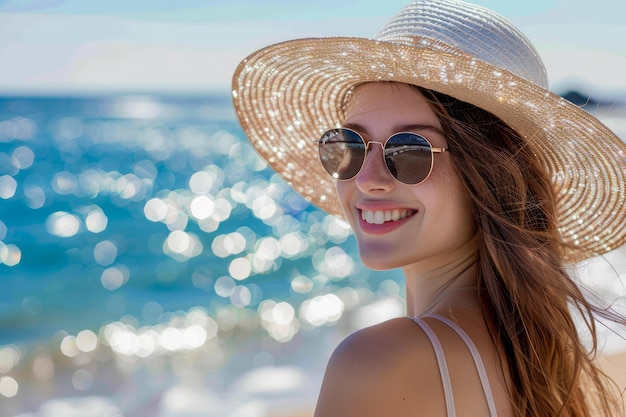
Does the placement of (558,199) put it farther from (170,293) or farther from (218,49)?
(218,49)

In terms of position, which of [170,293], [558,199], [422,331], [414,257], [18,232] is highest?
[18,232]

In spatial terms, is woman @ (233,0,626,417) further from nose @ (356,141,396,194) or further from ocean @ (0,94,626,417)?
ocean @ (0,94,626,417)

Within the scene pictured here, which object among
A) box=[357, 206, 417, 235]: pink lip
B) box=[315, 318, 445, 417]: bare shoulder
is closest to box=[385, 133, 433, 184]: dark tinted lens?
box=[357, 206, 417, 235]: pink lip

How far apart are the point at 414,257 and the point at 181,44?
39024 millimetres

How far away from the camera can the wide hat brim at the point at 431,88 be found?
226 cm

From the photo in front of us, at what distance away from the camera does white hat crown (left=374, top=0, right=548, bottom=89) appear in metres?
2.31

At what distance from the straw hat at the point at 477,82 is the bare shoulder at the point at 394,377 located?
76cm

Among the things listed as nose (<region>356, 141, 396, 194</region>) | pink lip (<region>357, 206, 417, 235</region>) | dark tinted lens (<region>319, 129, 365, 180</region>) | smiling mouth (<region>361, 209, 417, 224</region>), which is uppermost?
dark tinted lens (<region>319, 129, 365, 180</region>)

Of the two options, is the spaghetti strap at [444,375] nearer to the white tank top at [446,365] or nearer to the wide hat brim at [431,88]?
the white tank top at [446,365]

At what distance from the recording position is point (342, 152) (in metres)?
2.57

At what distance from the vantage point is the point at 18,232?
1565 cm

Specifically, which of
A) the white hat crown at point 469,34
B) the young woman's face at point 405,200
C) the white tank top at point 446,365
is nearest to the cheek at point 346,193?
the young woman's face at point 405,200

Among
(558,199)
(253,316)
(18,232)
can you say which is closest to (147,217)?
(18,232)

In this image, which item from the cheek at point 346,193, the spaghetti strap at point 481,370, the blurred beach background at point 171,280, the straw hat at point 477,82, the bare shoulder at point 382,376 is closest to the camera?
the bare shoulder at point 382,376
